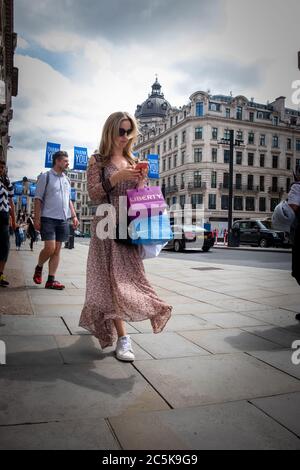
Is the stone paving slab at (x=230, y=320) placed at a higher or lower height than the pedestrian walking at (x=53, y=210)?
lower

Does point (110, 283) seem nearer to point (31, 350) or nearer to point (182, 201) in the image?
point (31, 350)

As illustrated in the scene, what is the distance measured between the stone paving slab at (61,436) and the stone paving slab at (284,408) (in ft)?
2.49

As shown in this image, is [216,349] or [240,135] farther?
[240,135]

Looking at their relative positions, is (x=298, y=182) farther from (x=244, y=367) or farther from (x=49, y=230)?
(x=49, y=230)

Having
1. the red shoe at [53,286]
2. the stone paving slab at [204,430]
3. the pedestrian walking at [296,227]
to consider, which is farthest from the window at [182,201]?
the stone paving slab at [204,430]

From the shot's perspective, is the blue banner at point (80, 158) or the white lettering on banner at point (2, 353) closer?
the white lettering on banner at point (2, 353)

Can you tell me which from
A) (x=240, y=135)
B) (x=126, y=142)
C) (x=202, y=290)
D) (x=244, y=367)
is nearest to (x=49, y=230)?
(x=202, y=290)

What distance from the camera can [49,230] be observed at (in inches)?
198

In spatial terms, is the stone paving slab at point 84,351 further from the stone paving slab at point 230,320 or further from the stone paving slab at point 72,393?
A: the stone paving slab at point 230,320

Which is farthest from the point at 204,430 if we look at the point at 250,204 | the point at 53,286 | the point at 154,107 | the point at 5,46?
the point at 154,107

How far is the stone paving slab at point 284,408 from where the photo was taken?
1653 mm

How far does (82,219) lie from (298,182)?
4317 inches

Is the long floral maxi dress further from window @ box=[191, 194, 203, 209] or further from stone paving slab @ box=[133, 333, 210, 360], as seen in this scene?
window @ box=[191, 194, 203, 209]

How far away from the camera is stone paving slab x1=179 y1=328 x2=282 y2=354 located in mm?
2752
